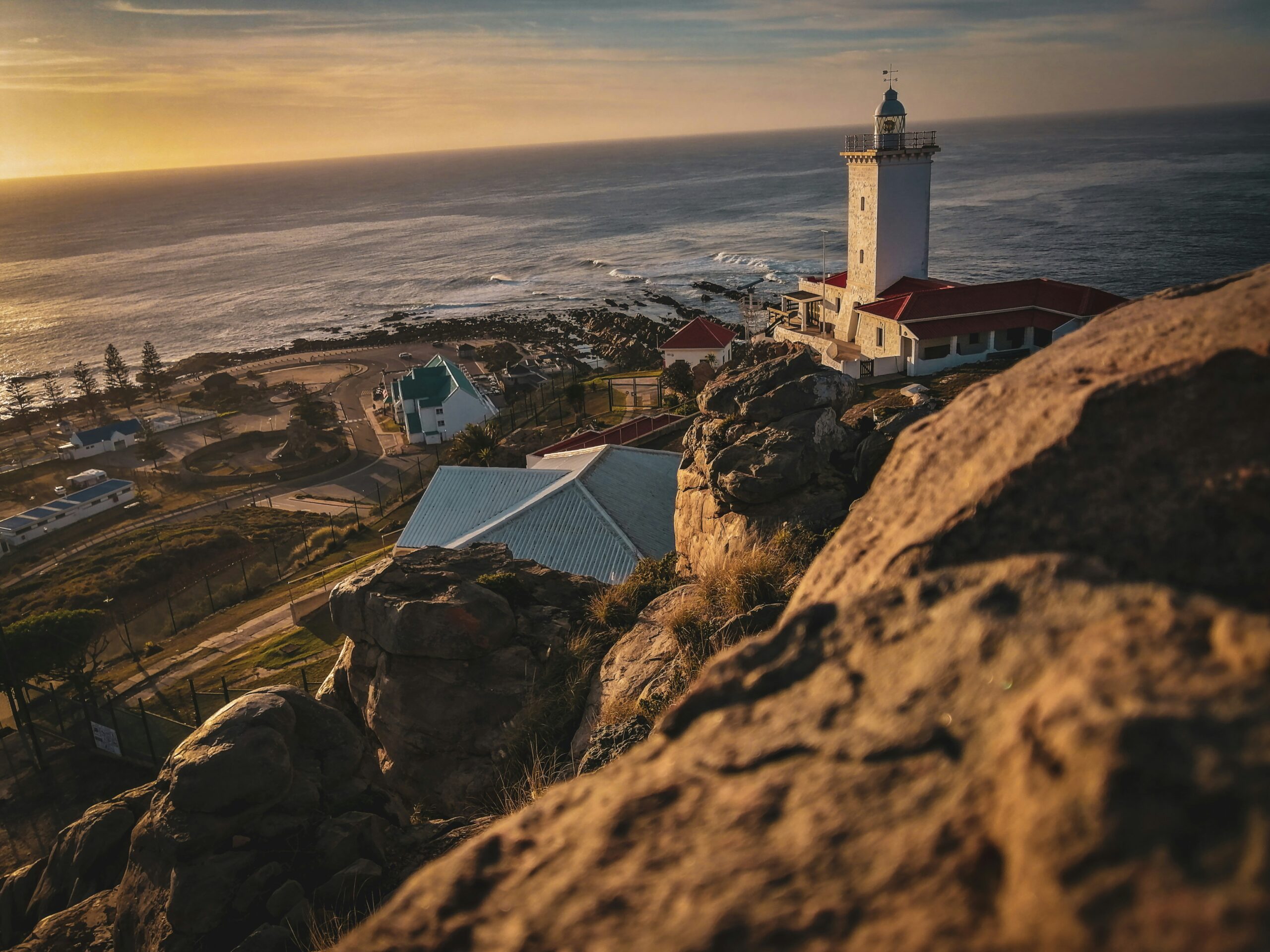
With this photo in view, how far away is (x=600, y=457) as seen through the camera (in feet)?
79.7

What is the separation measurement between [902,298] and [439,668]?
112 ft

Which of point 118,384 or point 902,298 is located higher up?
point 902,298

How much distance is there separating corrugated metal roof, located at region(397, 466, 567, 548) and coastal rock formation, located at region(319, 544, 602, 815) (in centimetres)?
1015

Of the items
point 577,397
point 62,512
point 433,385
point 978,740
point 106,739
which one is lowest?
point 62,512

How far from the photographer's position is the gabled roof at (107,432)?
5938cm

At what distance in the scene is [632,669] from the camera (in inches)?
388

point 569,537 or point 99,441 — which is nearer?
point 569,537

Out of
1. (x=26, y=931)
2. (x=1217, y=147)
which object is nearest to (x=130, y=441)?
(x=26, y=931)

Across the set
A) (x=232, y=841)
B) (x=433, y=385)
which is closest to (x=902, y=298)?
(x=433, y=385)

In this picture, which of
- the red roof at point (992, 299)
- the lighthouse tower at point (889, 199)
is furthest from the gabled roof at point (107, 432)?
the red roof at point (992, 299)

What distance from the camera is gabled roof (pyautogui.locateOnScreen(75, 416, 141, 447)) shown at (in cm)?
5938

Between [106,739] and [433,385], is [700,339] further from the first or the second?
[106,739]

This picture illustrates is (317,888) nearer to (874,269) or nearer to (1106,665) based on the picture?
(1106,665)

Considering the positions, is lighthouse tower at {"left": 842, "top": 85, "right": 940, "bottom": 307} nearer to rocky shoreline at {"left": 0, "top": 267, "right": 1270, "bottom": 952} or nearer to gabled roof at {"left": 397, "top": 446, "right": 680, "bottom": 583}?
gabled roof at {"left": 397, "top": 446, "right": 680, "bottom": 583}
